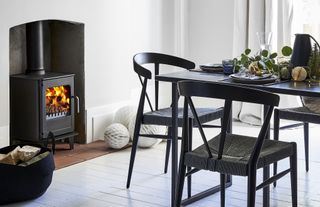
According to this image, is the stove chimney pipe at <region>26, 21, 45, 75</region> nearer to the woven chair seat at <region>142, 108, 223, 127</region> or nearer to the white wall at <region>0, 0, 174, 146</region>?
the white wall at <region>0, 0, 174, 146</region>

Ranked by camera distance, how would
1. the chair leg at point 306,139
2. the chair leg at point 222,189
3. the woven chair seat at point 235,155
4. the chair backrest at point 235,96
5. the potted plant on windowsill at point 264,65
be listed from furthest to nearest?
the chair leg at point 306,139 < the potted plant on windowsill at point 264,65 < the chair leg at point 222,189 < the woven chair seat at point 235,155 < the chair backrest at point 235,96

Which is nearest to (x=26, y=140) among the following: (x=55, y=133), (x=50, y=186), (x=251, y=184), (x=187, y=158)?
(x=55, y=133)

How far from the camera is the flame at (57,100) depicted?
15.6 feet

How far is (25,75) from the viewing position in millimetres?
4727

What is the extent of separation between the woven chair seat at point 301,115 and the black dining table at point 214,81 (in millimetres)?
476

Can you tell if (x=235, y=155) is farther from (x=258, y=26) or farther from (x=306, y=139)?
(x=258, y=26)

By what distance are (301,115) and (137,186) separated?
3.56ft

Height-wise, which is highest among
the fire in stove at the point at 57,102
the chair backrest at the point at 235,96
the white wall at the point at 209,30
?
the white wall at the point at 209,30

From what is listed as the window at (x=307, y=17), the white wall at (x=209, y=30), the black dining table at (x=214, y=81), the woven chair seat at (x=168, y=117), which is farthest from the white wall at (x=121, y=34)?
the black dining table at (x=214, y=81)

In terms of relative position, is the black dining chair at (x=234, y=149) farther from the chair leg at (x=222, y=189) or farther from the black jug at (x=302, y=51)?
the black jug at (x=302, y=51)

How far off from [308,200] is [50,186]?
1542 millimetres

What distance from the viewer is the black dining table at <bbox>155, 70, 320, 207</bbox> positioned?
10.6ft

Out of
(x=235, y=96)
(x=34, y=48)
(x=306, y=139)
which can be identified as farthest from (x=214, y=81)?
(x=34, y=48)

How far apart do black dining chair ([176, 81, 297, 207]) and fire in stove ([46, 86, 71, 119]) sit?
1.77 metres
